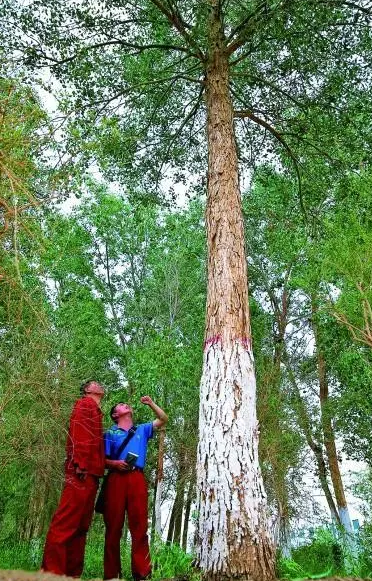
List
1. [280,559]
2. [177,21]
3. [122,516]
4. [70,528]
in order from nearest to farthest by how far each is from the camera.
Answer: [70,528] → [122,516] → [280,559] → [177,21]

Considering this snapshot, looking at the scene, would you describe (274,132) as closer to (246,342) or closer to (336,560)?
(246,342)

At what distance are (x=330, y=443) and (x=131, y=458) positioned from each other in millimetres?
10958

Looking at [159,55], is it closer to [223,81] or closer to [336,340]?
[223,81]

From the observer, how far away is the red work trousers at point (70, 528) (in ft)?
14.1

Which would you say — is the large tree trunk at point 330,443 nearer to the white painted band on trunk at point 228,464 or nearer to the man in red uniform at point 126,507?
the white painted band on trunk at point 228,464

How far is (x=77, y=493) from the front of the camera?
4414 mm

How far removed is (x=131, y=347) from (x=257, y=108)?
8.95 meters

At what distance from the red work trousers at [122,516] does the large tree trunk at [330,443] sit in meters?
7.88

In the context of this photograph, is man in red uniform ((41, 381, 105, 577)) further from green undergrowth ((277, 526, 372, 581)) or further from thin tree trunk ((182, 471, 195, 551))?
thin tree trunk ((182, 471, 195, 551))

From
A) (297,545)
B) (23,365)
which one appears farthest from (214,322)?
(297,545)

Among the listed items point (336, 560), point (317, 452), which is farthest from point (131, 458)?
point (317, 452)

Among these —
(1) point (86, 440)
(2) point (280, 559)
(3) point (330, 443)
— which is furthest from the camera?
(3) point (330, 443)

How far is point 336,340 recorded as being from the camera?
13117mm

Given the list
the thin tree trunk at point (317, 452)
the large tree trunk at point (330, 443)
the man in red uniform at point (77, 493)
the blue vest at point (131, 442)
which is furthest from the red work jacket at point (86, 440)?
the thin tree trunk at point (317, 452)
